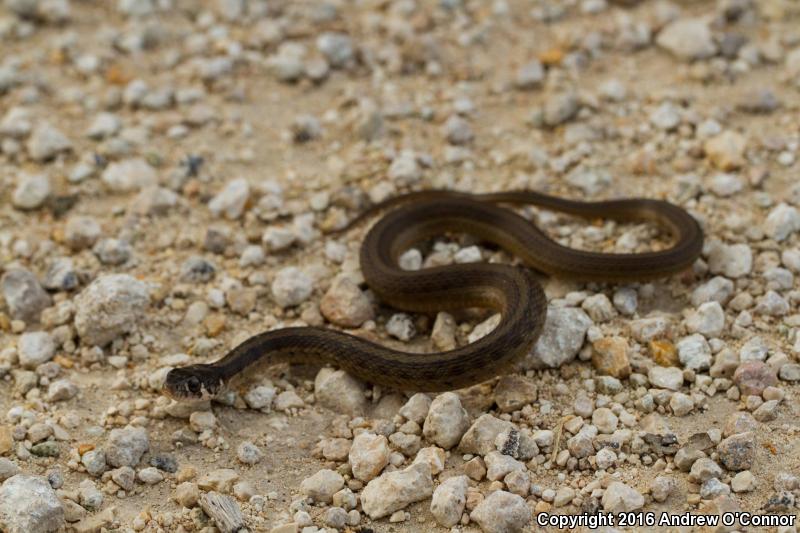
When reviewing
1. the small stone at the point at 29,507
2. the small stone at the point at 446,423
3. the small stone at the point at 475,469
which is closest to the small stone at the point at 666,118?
the small stone at the point at 446,423

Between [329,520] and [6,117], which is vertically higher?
[6,117]

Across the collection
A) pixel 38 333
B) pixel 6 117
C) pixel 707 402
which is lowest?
pixel 707 402

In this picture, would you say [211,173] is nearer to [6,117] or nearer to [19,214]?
[19,214]

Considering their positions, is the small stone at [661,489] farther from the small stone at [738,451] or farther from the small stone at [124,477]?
the small stone at [124,477]

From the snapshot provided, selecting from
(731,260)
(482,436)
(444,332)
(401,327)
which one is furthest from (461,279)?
(731,260)

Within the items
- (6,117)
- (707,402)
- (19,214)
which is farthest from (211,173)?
(707,402)

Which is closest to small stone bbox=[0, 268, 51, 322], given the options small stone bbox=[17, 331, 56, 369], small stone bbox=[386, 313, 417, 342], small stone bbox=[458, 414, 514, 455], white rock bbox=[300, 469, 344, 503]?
small stone bbox=[17, 331, 56, 369]
